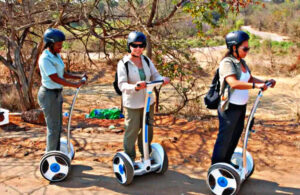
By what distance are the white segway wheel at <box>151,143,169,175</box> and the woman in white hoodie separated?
0.94ft

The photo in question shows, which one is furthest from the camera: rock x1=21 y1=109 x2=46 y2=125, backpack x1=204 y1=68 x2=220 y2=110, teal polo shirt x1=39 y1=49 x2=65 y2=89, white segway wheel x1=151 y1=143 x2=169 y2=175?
rock x1=21 y1=109 x2=46 y2=125

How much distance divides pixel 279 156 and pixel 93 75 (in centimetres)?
1210

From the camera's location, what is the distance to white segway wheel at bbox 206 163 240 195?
334 cm

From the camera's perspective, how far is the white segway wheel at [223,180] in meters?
3.34

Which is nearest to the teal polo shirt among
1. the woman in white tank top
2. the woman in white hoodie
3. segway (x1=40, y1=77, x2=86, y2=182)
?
segway (x1=40, y1=77, x2=86, y2=182)

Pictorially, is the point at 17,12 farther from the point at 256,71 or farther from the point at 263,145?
the point at 256,71

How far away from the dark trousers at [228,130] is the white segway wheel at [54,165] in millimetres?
1726

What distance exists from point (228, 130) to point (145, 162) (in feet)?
3.37

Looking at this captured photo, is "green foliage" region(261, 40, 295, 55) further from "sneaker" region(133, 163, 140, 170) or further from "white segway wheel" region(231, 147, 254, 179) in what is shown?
"sneaker" region(133, 163, 140, 170)

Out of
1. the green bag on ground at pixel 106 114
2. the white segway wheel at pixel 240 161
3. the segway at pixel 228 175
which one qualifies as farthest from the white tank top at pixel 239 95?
the green bag on ground at pixel 106 114

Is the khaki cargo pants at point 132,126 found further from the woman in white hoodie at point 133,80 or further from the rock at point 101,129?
the rock at point 101,129

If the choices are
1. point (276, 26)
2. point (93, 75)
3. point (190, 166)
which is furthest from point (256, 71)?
point (276, 26)

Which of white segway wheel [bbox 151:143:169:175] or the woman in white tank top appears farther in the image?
white segway wheel [bbox 151:143:169:175]

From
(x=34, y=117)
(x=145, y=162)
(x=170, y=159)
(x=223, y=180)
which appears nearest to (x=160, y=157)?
(x=145, y=162)
